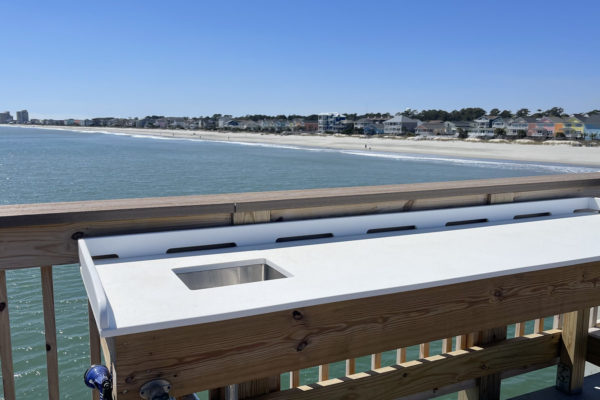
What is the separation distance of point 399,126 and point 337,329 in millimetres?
109434

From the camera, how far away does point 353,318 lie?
1.34 meters

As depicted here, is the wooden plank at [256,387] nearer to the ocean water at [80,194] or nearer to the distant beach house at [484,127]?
the ocean water at [80,194]

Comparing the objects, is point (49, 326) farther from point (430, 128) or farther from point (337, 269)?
point (430, 128)

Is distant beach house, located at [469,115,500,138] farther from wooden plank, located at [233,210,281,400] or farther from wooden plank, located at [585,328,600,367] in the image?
wooden plank, located at [233,210,281,400]

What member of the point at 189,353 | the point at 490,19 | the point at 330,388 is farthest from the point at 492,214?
the point at 490,19

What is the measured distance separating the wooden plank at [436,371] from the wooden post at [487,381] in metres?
0.03

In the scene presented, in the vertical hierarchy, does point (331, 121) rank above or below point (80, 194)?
above

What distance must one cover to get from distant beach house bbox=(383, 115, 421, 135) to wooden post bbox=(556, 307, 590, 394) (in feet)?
349

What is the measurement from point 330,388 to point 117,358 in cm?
100

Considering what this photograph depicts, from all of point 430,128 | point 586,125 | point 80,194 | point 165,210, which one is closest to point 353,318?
point 165,210

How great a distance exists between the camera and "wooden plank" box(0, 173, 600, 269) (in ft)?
5.15

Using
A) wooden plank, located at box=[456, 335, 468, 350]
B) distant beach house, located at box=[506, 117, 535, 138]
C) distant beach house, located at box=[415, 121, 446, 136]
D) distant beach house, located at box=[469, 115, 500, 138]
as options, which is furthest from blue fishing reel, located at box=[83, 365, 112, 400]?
distant beach house, located at box=[415, 121, 446, 136]

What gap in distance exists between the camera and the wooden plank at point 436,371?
188 cm

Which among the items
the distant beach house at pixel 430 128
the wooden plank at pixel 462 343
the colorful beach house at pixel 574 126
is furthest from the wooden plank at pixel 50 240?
the distant beach house at pixel 430 128
